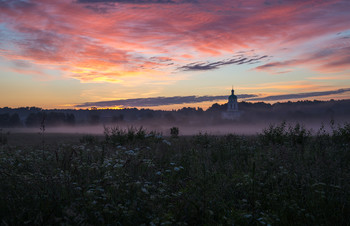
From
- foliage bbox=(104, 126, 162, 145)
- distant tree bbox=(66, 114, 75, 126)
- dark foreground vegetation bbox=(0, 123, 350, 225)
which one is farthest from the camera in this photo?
distant tree bbox=(66, 114, 75, 126)

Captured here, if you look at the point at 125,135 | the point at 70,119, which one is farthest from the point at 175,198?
the point at 70,119

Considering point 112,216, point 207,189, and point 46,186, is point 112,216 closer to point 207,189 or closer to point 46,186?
point 46,186

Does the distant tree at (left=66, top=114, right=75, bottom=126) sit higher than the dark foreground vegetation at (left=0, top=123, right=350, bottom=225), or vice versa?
the dark foreground vegetation at (left=0, top=123, right=350, bottom=225)

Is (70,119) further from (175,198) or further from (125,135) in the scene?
(175,198)

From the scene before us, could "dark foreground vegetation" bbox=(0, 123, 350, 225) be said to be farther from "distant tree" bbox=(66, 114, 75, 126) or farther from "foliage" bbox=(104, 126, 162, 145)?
"distant tree" bbox=(66, 114, 75, 126)

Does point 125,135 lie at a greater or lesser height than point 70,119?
greater

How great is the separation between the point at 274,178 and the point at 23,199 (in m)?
4.98

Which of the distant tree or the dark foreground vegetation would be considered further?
the distant tree

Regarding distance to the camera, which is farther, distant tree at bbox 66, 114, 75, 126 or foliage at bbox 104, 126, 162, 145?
distant tree at bbox 66, 114, 75, 126

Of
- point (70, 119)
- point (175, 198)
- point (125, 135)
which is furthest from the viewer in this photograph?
point (70, 119)

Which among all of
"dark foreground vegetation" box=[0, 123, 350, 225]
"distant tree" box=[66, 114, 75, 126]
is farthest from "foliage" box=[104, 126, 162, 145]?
"distant tree" box=[66, 114, 75, 126]

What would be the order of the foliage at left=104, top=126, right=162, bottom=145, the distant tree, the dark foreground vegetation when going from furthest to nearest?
the distant tree < the foliage at left=104, top=126, right=162, bottom=145 < the dark foreground vegetation

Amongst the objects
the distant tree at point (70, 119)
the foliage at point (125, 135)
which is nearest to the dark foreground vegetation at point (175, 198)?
the foliage at point (125, 135)

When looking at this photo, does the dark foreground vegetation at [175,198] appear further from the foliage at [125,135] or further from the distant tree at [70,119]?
the distant tree at [70,119]
